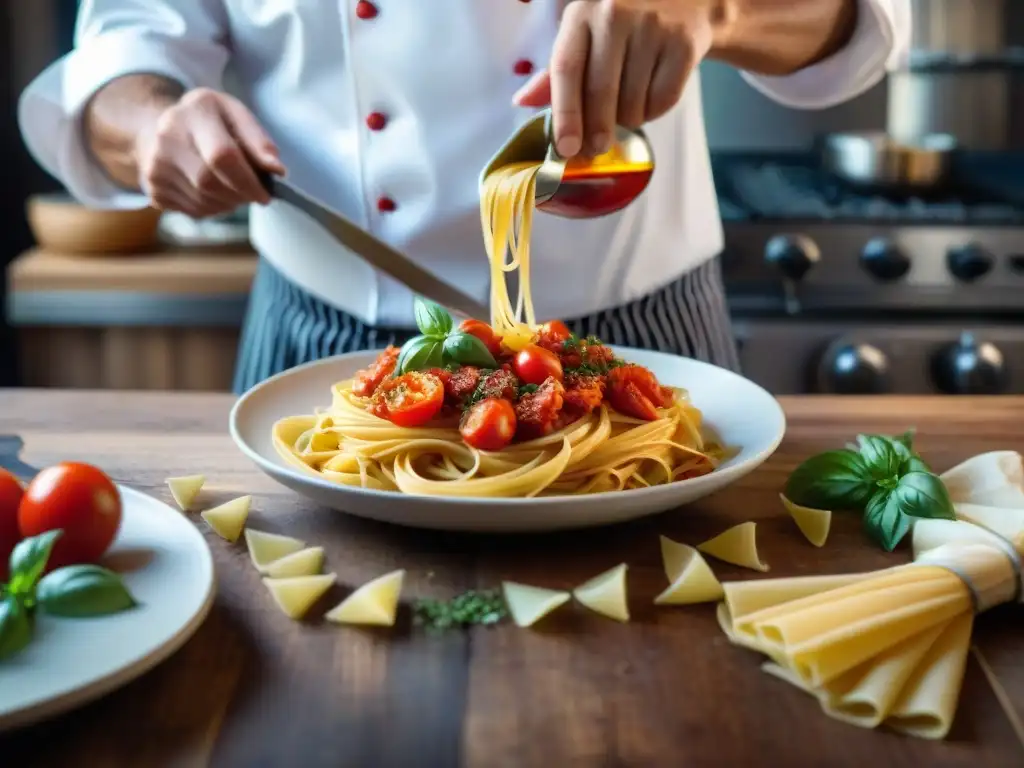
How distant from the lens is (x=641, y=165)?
1.52 m

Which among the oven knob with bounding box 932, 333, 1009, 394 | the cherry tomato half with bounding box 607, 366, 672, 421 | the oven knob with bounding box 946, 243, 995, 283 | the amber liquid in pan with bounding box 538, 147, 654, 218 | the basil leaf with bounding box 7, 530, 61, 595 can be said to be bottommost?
the oven knob with bounding box 932, 333, 1009, 394

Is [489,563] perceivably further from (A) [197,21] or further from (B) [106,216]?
(B) [106,216]

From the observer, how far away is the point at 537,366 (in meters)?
1.20

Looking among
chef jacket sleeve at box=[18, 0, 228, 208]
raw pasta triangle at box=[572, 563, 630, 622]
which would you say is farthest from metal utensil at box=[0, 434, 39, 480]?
raw pasta triangle at box=[572, 563, 630, 622]

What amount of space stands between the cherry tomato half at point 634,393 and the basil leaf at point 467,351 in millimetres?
132

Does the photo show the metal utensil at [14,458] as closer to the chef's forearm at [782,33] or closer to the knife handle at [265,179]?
the knife handle at [265,179]

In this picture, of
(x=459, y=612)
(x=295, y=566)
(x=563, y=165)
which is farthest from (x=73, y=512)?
(x=563, y=165)

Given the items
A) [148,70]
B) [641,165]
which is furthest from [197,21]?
[641,165]

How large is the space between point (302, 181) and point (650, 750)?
123cm

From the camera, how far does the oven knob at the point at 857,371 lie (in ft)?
8.11

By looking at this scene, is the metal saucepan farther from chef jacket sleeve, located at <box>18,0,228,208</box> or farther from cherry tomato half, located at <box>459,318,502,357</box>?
cherry tomato half, located at <box>459,318,502,357</box>

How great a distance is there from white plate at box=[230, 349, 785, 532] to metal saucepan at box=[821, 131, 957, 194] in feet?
5.32

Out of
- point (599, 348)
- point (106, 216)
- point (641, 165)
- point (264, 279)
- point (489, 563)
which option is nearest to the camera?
point (489, 563)

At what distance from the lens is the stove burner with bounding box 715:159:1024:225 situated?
2.67 meters
